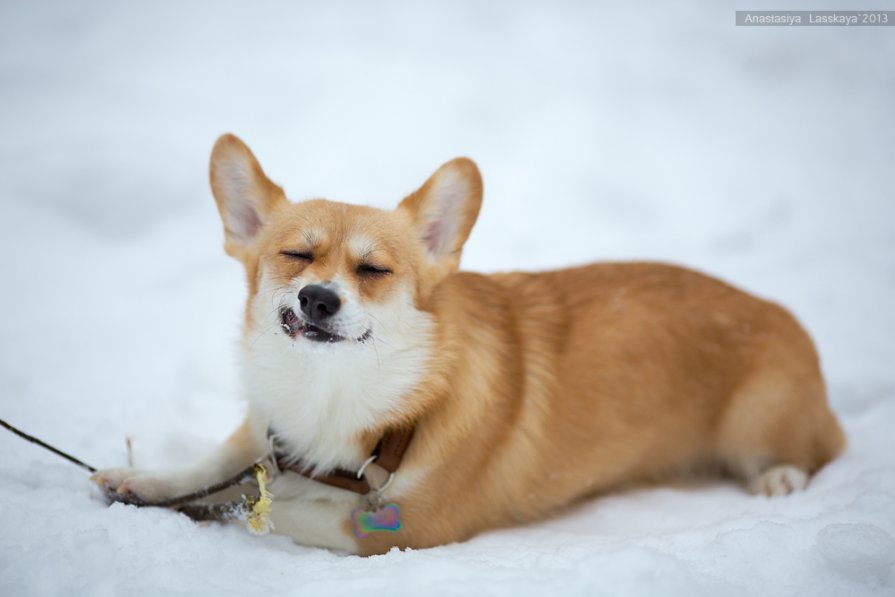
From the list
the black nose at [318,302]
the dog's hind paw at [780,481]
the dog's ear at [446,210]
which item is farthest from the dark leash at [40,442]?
the dog's hind paw at [780,481]

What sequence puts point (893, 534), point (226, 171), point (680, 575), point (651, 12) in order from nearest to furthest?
point (680, 575)
point (893, 534)
point (226, 171)
point (651, 12)

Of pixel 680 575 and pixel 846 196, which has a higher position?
pixel 846 196

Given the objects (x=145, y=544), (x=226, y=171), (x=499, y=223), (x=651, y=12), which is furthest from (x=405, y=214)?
(x=651, y=12)

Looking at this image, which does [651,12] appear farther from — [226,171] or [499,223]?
[226,171]

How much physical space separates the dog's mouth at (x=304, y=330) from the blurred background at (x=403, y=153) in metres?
0.65

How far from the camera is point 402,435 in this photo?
236 centimetres

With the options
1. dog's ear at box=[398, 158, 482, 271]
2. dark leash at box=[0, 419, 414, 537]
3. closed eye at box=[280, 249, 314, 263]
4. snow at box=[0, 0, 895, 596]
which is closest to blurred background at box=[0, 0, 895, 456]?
snow at box=[0, 0, 895, 596]

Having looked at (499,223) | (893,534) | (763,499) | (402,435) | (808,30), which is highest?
(808,30)

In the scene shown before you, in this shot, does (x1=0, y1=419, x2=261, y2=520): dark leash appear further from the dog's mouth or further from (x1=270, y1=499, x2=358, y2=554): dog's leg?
the dog's mouth

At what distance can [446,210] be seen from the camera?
2611mm

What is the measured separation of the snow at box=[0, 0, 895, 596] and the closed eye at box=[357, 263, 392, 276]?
2.95ft

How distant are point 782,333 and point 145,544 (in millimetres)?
2753

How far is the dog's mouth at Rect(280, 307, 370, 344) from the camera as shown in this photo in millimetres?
2103

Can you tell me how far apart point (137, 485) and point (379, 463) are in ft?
2.75
